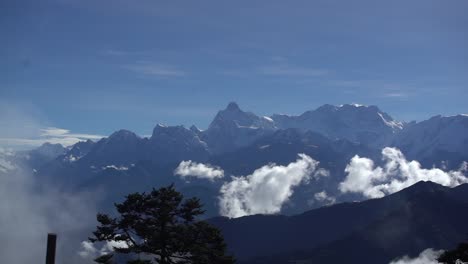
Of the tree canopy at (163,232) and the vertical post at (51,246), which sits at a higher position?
the tree canopy at (163,232)

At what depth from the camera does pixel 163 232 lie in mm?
51219

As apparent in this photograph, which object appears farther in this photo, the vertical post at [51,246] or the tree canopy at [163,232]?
the tree canopy at [163,232]

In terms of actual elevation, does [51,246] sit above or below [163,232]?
below

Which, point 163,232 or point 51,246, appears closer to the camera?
point 51,246

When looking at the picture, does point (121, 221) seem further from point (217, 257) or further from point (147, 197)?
point (217, 257)

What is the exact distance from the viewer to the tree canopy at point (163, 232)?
50.8 m

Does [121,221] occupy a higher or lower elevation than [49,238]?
higher

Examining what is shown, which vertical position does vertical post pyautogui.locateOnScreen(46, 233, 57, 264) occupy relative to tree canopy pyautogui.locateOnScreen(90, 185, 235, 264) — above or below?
below

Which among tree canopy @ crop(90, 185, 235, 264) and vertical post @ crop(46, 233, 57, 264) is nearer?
vertical post @ crop(46, 233, 57, 264)

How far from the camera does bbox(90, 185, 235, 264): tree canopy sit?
167ft

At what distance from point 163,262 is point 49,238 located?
23.7 meters

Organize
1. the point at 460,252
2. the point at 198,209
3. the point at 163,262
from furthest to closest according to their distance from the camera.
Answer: the point at 198,209
the point at 163,262
the point at 460,252

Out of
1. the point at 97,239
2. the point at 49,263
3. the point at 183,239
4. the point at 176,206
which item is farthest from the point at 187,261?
the point at 49,263

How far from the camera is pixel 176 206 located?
5300 cm
